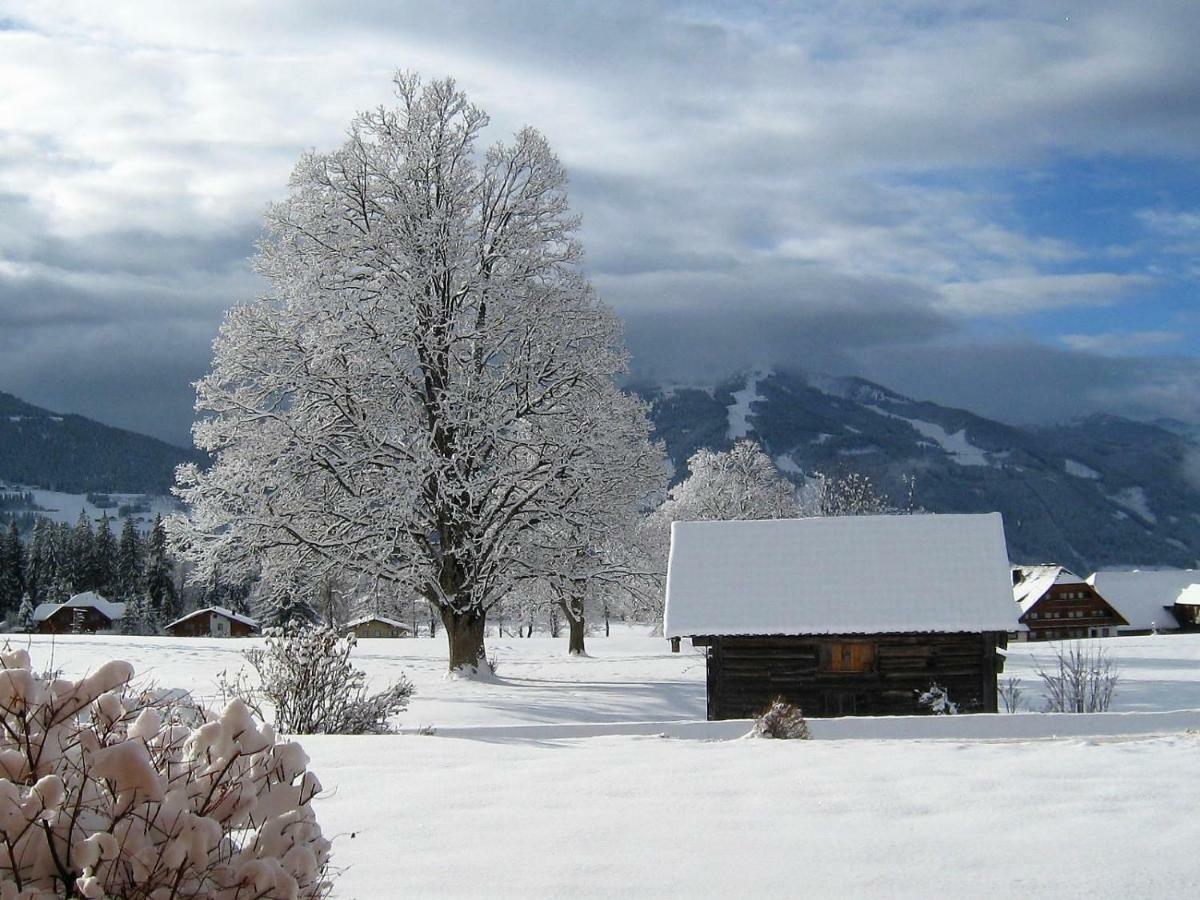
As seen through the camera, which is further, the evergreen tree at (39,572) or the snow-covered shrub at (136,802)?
the evergreen tree at (39,572)

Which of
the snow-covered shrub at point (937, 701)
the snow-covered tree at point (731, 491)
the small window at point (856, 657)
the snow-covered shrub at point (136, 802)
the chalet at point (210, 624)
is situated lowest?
the chalet at point (210, 624)

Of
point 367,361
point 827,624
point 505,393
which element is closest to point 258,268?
point 367,361

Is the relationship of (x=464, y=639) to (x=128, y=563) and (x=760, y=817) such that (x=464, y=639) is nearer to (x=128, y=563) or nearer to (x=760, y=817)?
(x=760, y=817)

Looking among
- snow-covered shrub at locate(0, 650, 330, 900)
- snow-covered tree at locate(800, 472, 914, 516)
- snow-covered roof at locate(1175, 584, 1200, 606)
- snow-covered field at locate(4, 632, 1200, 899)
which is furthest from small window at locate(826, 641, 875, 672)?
snow-covered roof at locate(1175, 584, 1200, 606)

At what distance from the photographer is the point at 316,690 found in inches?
512

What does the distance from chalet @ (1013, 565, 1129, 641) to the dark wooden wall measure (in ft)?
197

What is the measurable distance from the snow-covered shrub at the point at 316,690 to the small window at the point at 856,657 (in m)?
9.68

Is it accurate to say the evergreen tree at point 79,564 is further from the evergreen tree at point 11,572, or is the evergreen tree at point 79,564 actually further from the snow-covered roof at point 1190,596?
the snow-covered roof at point 1190,596

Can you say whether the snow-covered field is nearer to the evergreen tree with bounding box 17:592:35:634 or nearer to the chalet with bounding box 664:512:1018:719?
the chalet with bounding box 664:512:1018:719

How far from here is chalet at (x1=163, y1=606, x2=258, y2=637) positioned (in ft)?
285

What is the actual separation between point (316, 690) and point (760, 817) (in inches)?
311

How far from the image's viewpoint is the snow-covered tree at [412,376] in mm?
21859

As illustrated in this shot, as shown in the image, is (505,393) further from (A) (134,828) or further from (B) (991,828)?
(A) (134,828)

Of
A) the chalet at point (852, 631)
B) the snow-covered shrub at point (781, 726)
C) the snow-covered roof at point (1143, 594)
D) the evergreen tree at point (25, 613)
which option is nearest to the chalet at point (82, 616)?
the evergreen tree at point (25, 613)
